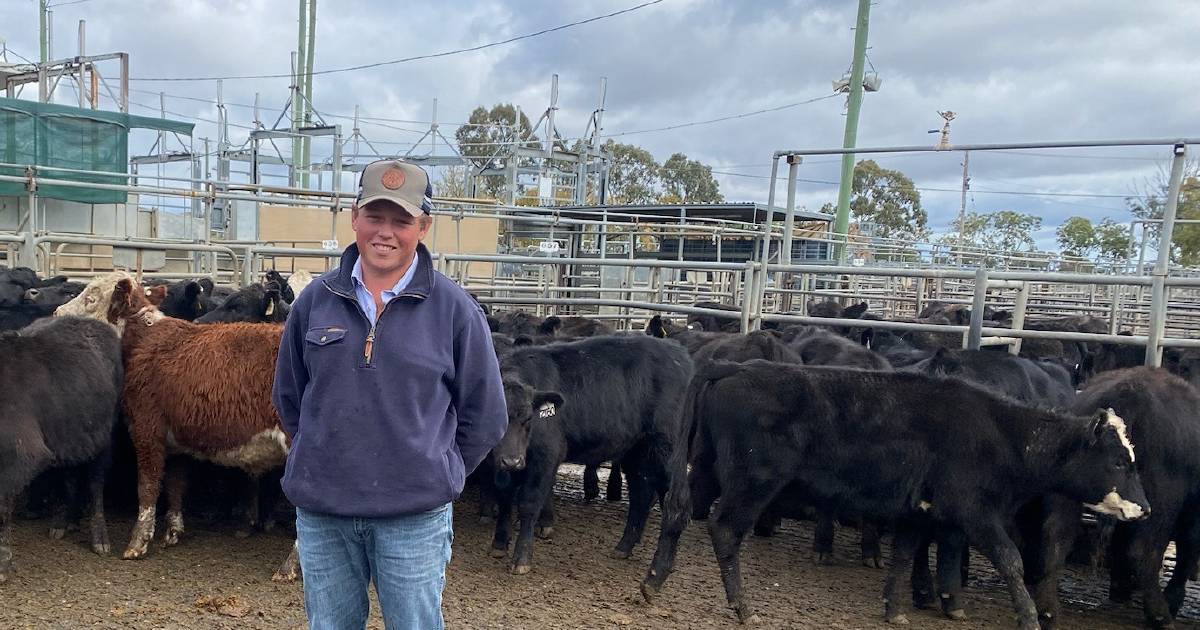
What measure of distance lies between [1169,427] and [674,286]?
1031 cm

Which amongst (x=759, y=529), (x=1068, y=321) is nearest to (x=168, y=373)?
(x=759, y=529)

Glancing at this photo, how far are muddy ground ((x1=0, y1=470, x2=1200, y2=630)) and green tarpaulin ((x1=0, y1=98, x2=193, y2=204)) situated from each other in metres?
14.4

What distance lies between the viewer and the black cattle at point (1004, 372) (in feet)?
21.8

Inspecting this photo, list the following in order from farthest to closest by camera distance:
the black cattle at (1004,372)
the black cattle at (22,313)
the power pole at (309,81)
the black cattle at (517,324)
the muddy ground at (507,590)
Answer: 1. the power pole at (309,81)
2. the black cattle at (517,324)
3. the black cattle at (22,313)
4. the black cattle at (1004,372)
5. the muddy ground at (507,590)

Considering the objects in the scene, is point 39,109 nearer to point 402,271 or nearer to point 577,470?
point 577,470

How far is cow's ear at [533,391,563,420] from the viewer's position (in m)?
5.51

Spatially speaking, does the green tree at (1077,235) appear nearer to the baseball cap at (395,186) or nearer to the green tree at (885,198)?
the green tree at (885,198)

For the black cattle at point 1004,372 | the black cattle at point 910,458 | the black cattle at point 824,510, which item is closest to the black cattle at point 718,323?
the black cattle at point 824,510

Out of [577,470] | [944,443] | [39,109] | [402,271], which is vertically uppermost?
[39,109]

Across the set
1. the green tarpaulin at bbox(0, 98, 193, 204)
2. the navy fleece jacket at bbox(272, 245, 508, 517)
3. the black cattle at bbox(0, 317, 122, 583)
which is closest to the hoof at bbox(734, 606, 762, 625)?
the navy fleece jacket at bbox(272, 245, 508, 517)

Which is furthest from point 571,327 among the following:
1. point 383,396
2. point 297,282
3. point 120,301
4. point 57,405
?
point 383,396

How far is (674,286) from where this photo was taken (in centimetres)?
1525

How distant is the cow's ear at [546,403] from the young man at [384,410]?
109 inches

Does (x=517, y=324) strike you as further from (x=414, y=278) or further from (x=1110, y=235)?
(x=1110, y=235)
